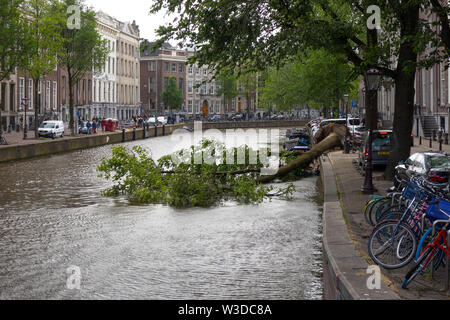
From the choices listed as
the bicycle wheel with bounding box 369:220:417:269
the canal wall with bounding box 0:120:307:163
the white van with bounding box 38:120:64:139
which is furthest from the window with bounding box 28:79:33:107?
the bicycle wheel with bounding box 369:220:417:269

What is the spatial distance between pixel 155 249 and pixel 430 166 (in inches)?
284

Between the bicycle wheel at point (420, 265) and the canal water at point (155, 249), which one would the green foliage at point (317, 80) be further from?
the bicycle wheel at point (420, 265)

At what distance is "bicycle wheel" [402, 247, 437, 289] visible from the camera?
880 centimetres

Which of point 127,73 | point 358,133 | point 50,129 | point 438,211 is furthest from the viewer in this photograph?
point 127,73

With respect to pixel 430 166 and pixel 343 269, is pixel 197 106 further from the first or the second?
pixel 343 269

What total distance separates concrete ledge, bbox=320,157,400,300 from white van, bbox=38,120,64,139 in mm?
41186

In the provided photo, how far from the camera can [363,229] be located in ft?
43.5

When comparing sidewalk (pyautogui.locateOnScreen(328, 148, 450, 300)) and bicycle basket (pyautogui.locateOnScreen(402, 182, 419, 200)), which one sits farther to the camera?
bicycle basket (pyautogui.locateOnScreen(402, 182, 419, 200))

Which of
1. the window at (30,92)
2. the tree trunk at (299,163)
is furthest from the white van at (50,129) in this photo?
the tree trunk at (299,163)

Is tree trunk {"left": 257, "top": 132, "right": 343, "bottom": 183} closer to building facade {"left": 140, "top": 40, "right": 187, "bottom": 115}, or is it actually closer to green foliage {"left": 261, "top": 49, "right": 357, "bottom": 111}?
green foliage {"left": 261, "top": 49, "right": 357, "bottom": 111}

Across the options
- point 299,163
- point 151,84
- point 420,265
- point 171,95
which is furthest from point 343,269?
point 151,84

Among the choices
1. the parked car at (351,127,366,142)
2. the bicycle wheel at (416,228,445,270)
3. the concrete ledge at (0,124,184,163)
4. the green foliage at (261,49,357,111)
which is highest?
the green foliage at (261,49,357,111)
